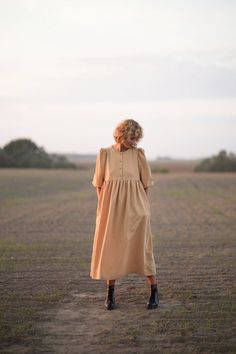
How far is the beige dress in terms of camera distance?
620cm

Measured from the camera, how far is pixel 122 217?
20.5ft

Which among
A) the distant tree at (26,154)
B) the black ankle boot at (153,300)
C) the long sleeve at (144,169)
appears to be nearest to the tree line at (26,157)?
the distant tree at (26,154)

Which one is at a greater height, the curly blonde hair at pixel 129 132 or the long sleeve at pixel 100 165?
the curly blonde hair at pixel 129 132

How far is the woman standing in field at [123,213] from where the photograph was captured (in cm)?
619

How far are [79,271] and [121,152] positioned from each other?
2.93 m

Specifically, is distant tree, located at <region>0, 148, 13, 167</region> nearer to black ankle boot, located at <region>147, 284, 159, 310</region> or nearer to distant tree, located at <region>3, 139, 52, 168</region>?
distant tree, located at <region>3, 139, 52, 168</region>

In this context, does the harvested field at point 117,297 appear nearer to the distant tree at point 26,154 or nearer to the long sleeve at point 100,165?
the long sleeve at point 100,165

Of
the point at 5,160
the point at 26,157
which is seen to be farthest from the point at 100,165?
the point at 26,157

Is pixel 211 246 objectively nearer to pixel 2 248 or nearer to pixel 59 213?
pixel 2 248

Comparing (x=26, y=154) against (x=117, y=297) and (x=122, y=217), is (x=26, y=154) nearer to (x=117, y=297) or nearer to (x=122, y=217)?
(x=117, y=297)

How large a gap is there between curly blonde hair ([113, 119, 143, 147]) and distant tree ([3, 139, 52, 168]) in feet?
222

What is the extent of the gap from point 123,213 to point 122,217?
0.05 metres

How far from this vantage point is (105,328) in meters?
5.54

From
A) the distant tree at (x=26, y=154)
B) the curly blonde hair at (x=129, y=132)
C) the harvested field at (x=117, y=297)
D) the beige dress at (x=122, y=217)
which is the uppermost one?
the distant tree at (x=26, y=154)
